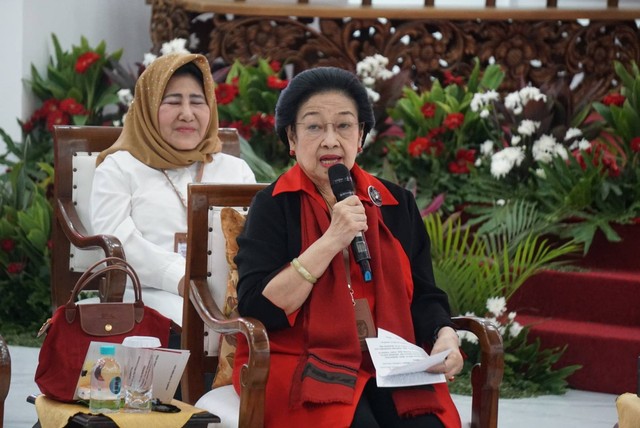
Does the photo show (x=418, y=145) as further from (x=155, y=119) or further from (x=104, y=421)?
(x=104, y=421)

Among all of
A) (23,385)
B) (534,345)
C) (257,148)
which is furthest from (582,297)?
(23,385)

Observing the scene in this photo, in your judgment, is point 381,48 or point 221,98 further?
point 381,48

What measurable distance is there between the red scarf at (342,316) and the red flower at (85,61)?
161 inches

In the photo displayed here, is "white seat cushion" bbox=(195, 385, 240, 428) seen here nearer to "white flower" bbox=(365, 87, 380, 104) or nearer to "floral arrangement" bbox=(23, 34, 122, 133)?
"white flower" bbox=(365, 87, 380, 104)

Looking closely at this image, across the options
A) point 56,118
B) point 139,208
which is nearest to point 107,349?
point 139,208

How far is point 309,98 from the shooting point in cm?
345

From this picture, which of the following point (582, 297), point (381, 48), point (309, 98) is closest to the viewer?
point (309, 98)

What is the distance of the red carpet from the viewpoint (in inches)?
224

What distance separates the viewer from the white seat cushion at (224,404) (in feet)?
10.6

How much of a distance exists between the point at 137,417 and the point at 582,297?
3.45m

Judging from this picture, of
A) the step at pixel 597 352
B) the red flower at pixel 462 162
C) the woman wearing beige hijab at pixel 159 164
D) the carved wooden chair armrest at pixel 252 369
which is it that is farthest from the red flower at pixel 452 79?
the carved wooden chair armrest at pixel 252 369

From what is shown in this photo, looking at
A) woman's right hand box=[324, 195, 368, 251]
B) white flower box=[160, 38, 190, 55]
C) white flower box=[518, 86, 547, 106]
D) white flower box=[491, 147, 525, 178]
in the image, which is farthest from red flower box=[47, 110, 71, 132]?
woman's right hand box=[324, 195, 368, 251]

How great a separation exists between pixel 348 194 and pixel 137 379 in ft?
2.39

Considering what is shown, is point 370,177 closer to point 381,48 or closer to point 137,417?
point 137,417
